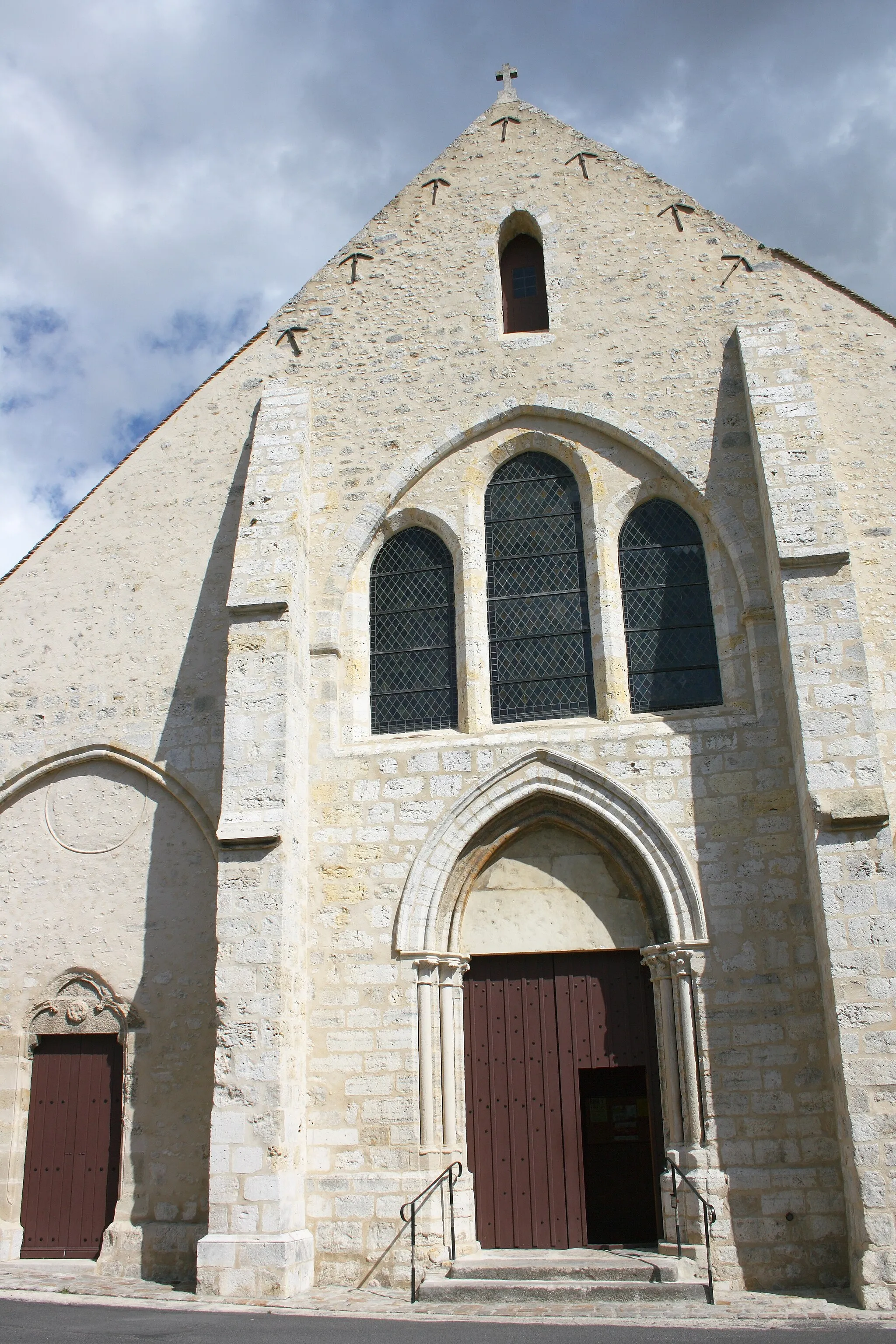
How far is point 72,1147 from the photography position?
796cm

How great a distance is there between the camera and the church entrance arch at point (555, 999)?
24.1 feet

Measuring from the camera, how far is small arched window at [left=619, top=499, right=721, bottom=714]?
827 cm

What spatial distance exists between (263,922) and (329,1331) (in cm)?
245

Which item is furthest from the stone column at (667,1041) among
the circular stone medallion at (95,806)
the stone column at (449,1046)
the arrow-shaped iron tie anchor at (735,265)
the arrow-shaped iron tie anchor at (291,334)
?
the arrow-shaped iron tie anchor at (291,334)

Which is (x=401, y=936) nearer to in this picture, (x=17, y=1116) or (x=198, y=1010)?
(x=198, y=1010)

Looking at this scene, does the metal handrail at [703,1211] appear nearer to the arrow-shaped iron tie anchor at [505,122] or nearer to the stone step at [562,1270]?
the stone step at [562,1270]

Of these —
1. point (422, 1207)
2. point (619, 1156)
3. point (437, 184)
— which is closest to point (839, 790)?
point (619, 1156)

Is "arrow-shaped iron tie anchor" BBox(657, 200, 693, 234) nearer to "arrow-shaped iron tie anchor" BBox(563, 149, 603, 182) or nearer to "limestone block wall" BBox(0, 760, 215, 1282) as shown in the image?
"arrow-shaped iron tie anchor" BBox(563, 149, 603, 182)

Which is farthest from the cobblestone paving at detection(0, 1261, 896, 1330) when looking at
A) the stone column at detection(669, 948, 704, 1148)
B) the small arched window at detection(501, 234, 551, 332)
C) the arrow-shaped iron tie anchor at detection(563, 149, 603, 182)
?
the arrow-shaped iron tie anchor at detection(563, 149, 603, 182)

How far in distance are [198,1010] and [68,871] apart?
1.57 metres

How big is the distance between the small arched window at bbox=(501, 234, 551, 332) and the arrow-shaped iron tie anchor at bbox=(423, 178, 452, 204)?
2.61 ft

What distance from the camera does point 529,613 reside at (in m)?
8.73

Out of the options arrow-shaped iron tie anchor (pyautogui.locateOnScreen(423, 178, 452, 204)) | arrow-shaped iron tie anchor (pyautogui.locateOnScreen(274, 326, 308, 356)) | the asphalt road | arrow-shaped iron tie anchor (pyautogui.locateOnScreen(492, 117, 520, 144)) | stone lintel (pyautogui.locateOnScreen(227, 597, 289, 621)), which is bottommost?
the asphalt road

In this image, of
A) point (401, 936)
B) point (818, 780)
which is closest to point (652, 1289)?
point (401, 936)
